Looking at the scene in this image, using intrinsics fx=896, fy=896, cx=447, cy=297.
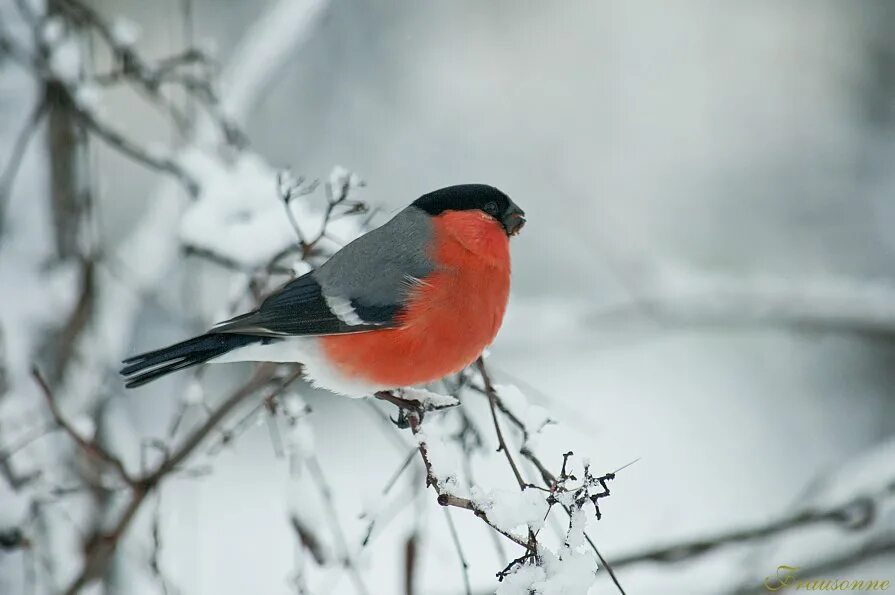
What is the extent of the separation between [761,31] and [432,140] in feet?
7.25

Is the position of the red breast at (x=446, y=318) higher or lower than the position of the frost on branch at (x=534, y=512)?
higher

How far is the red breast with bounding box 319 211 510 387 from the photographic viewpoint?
5.93 feet

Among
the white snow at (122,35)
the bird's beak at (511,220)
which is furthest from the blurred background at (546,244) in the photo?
the bird's beak at (511,220)

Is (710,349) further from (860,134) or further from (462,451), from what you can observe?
(462,451)

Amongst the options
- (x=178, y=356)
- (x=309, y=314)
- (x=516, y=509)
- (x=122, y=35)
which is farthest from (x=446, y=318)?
(x=122, y=35)

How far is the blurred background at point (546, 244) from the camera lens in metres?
2.22

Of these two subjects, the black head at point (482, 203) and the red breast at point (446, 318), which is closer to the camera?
the red breast at point (446, 318)

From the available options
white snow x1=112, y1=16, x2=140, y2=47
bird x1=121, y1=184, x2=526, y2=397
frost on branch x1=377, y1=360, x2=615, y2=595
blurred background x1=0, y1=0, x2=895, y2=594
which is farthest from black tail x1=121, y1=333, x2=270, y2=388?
white snow x1=112, y1=16, x2=140, y2=47

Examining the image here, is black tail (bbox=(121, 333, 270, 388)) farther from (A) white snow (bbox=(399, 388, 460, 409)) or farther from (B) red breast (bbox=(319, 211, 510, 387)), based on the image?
(A) white snow (bbox=(399, 388, 460, 409))

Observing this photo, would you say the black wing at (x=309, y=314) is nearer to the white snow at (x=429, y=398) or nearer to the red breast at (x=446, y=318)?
the red breast at (x=446, y=318)

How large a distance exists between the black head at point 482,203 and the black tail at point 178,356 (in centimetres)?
54

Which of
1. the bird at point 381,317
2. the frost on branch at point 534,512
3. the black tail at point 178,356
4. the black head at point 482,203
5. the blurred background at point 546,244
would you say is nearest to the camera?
the frost on branch at point 534,512

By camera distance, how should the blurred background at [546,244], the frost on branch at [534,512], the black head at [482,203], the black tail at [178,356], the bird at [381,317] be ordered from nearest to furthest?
the frost on branch at [534,512], the black tail at [178,356], the bird at [381,317], the black head at [482,203], the blurred background at [546,244]

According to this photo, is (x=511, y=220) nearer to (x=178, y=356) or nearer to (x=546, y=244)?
(x=178, y=356)
